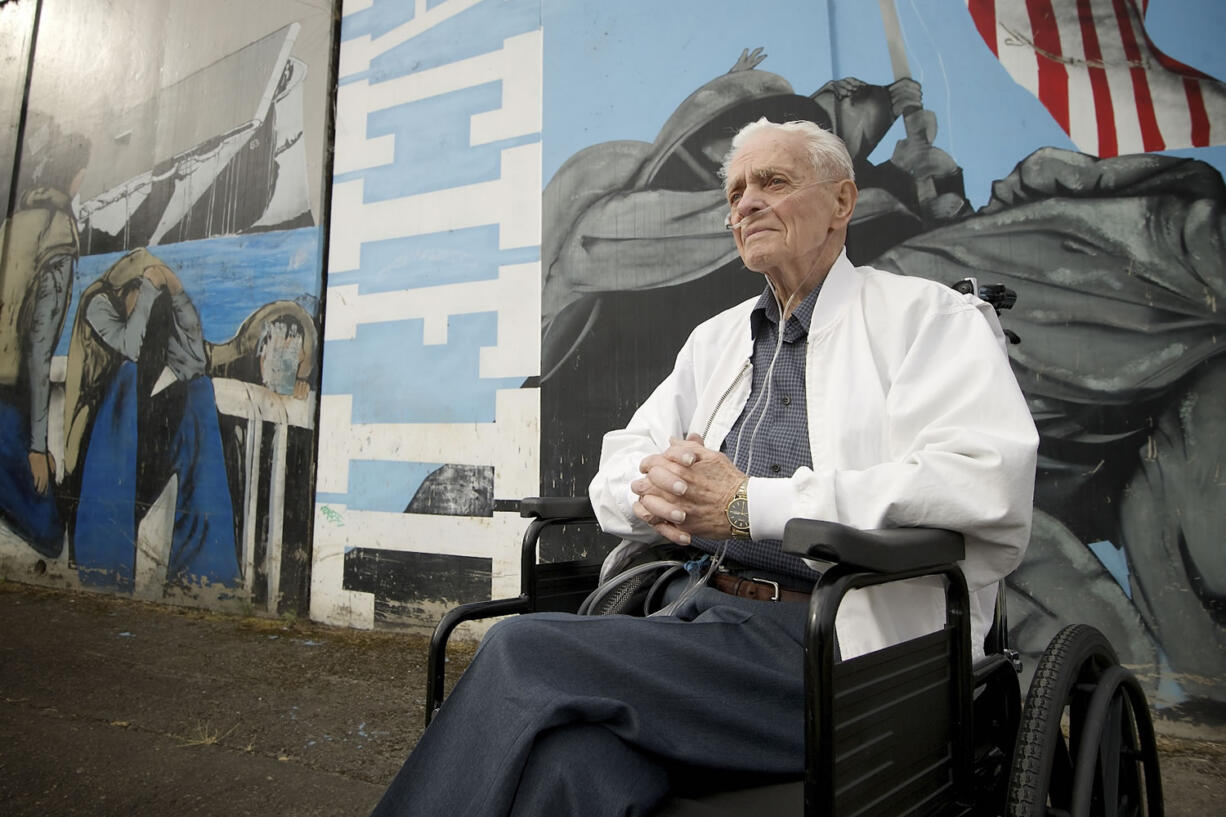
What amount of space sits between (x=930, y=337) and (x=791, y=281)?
387 mm

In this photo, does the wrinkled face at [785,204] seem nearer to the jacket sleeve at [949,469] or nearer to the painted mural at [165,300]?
the jacket sleeve at [949,469]

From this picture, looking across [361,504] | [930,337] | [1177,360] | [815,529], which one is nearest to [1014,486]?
[930,337]

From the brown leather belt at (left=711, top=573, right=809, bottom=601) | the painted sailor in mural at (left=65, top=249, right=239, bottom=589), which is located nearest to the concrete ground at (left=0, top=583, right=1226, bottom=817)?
the painted sailor in mural at (left=65, top=249, right=239, bottom=589)

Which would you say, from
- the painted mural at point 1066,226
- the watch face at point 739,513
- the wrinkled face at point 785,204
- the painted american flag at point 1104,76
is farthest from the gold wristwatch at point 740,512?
the painted american flag at point 1104,76

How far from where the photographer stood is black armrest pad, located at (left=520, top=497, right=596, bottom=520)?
155cm

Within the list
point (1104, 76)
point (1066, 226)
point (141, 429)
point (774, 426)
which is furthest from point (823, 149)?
point (141, 429)

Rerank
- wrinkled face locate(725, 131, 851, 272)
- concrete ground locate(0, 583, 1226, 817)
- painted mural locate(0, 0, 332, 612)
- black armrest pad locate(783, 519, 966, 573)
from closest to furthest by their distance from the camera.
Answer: black armrest pad locate(783, 519, 966, 573), wrinkled face locate(725, 131, 851, 272), concrete ground locate(0, 583, 1226, 817), painted mural locate(0, 0, 332, 612)

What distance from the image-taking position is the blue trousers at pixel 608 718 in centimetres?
97

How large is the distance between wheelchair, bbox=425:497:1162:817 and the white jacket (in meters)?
0.07

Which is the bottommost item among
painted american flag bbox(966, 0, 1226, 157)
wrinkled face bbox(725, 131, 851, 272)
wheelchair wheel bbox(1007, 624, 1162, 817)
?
wheelchair wheel bbox(1007, 624, 1162, 817)

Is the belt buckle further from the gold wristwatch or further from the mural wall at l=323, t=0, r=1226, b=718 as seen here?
the mural wall at l=323, t=0, r=1226, b=718

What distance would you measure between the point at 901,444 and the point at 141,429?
476cm

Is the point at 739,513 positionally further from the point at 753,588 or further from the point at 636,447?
the point at 636,447

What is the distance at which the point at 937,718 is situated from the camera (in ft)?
3.40
